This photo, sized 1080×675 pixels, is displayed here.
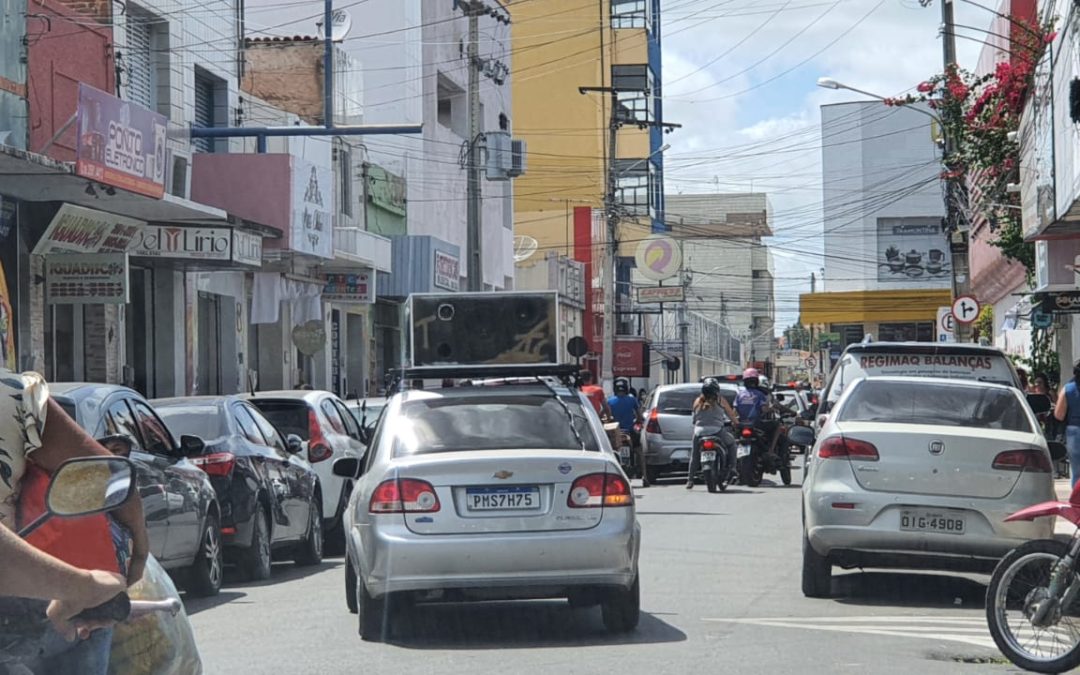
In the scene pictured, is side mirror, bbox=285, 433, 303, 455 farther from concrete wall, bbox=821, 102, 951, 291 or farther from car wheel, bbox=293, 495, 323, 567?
concrete wall, bbox=821, 102, 951, 291

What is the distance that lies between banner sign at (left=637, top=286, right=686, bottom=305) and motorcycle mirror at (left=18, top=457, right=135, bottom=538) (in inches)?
2521

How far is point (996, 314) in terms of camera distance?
47.2 metres

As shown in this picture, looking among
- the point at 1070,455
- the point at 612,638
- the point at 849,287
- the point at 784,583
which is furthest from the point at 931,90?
the point at 849,287

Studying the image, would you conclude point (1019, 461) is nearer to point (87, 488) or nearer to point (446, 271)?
point (87, 488)

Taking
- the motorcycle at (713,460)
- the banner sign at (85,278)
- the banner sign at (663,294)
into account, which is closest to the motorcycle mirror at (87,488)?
the motorcycle at (713,460)

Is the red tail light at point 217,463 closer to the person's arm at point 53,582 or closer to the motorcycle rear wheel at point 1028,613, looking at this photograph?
the motorcycle rear wheel at point 1028,613

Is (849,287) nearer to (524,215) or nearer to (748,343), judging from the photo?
(524,215)

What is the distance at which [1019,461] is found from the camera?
11.3m

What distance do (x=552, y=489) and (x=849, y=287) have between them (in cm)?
6771

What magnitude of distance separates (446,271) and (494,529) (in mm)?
36396

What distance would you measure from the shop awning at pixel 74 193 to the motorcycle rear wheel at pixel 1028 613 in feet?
41.2

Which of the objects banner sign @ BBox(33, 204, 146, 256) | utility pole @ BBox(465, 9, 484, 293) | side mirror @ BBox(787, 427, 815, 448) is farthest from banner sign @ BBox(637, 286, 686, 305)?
side mirror @ BBox(787, 427, 815, 448)

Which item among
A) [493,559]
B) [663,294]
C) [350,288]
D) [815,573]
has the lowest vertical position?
[815,573]

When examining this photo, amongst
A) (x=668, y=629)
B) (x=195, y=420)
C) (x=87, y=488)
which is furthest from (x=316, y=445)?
(x=87, y=488)
